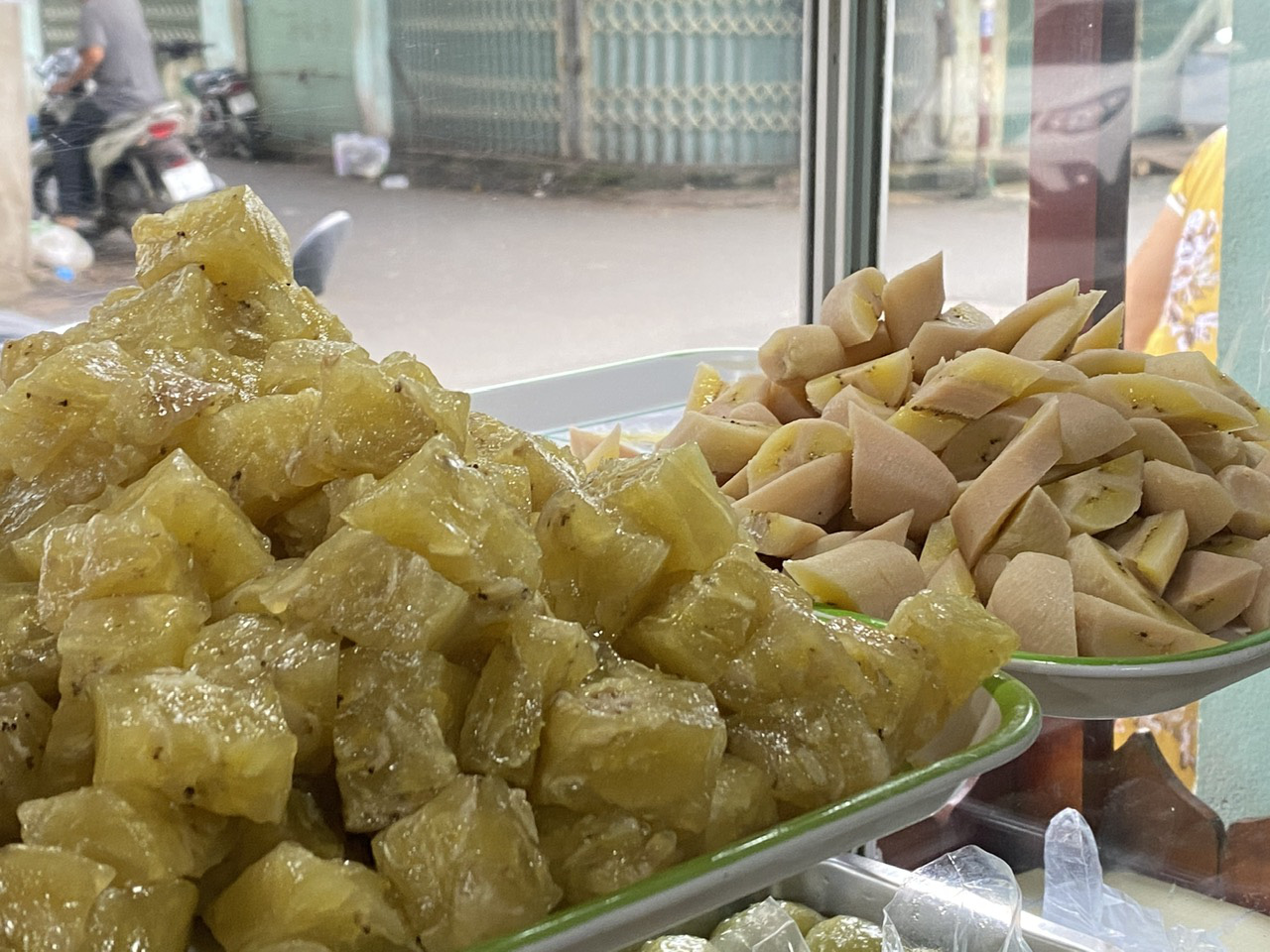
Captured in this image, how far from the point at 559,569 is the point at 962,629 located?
0.48 feet

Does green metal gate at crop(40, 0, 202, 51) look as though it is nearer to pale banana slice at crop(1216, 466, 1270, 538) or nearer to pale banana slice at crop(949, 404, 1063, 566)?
pale banana slice at crop(949, 404, 1063, 566)

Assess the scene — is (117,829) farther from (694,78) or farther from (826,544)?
(694,78)

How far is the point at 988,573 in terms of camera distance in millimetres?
758

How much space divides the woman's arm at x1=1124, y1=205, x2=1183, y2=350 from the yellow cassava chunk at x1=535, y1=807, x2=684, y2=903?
1450 millimetres

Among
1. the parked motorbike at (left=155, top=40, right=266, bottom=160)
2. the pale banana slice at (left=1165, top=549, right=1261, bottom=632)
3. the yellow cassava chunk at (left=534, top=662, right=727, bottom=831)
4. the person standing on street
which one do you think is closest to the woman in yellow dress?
the pale banana slice at (left=1165, top=549, right=1261, bottom=632)

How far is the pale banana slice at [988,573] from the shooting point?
0.75 m

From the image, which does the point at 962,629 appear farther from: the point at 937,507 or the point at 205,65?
the point at 205,65

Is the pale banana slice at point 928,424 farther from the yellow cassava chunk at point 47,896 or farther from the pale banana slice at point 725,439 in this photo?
the yellow cassava chunk at point 47,896

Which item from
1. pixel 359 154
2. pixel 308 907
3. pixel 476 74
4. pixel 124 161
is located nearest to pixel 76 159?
pixel 124 161

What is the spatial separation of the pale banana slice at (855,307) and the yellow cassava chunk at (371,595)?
1.98 ft

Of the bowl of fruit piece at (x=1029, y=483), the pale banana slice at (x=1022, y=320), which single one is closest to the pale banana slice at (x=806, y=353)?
the bowl of fruit piece at (x=1029, y=483)

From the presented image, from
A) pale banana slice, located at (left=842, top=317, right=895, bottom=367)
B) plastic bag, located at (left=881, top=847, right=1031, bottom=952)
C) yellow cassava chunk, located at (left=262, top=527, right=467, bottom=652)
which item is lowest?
plastic bag, located at (left=881, top=847, right=1031, bottom=952)

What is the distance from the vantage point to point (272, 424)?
1.37 ft

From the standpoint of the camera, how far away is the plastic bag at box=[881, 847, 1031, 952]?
850mm
